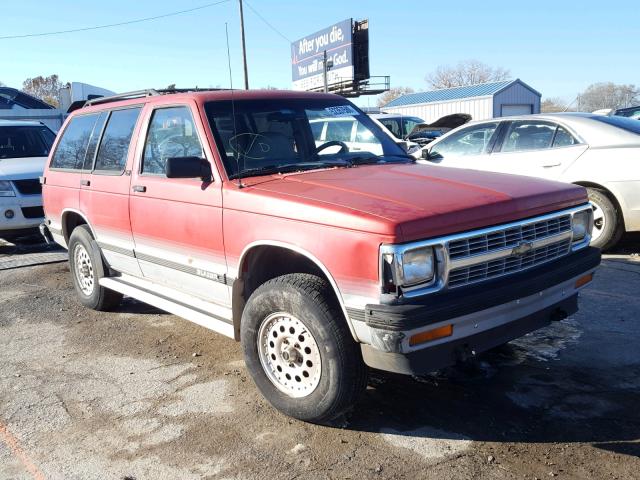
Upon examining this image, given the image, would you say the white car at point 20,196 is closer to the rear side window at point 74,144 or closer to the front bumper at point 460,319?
the rear side window at point 74,144

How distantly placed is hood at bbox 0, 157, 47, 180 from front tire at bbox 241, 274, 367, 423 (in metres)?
6.68

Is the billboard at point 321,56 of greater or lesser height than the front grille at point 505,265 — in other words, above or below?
above

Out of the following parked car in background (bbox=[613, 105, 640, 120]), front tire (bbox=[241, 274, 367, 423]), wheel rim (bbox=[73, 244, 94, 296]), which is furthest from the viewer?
parked car in background (bbox=[613, 105, 640, 120])

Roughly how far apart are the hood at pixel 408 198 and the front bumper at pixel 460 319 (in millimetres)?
336

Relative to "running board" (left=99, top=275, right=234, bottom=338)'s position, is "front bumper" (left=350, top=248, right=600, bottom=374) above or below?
above

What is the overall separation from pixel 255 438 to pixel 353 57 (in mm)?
37782

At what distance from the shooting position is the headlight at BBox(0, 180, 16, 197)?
8883mm

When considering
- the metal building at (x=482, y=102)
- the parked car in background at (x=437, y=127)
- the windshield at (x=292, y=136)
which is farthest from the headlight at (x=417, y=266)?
the metal building at (x=482, y=102)

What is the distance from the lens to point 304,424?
3.65 meters

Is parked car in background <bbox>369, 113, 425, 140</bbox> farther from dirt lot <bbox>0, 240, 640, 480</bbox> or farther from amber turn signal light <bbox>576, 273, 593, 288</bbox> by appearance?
amber turn signal light <bbox>576, 273, 593, 288</bbox>

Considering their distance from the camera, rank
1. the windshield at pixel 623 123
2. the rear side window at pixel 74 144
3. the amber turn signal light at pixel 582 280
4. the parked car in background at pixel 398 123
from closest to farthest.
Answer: the amber turn signal light at pixel 582 280 < the rear side window at pixel 74 144 < the windshield at pixel 623 123 < the parked car in background at pixel 398 123

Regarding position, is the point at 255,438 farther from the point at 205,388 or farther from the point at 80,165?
the point at 80,165

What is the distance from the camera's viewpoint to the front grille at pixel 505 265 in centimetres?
321

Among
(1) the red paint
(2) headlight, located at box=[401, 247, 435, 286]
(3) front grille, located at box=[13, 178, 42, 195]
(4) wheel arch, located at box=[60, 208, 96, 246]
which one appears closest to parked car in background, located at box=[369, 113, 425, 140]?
(3) front grille, located at box=[13, 178, 42, 195]
